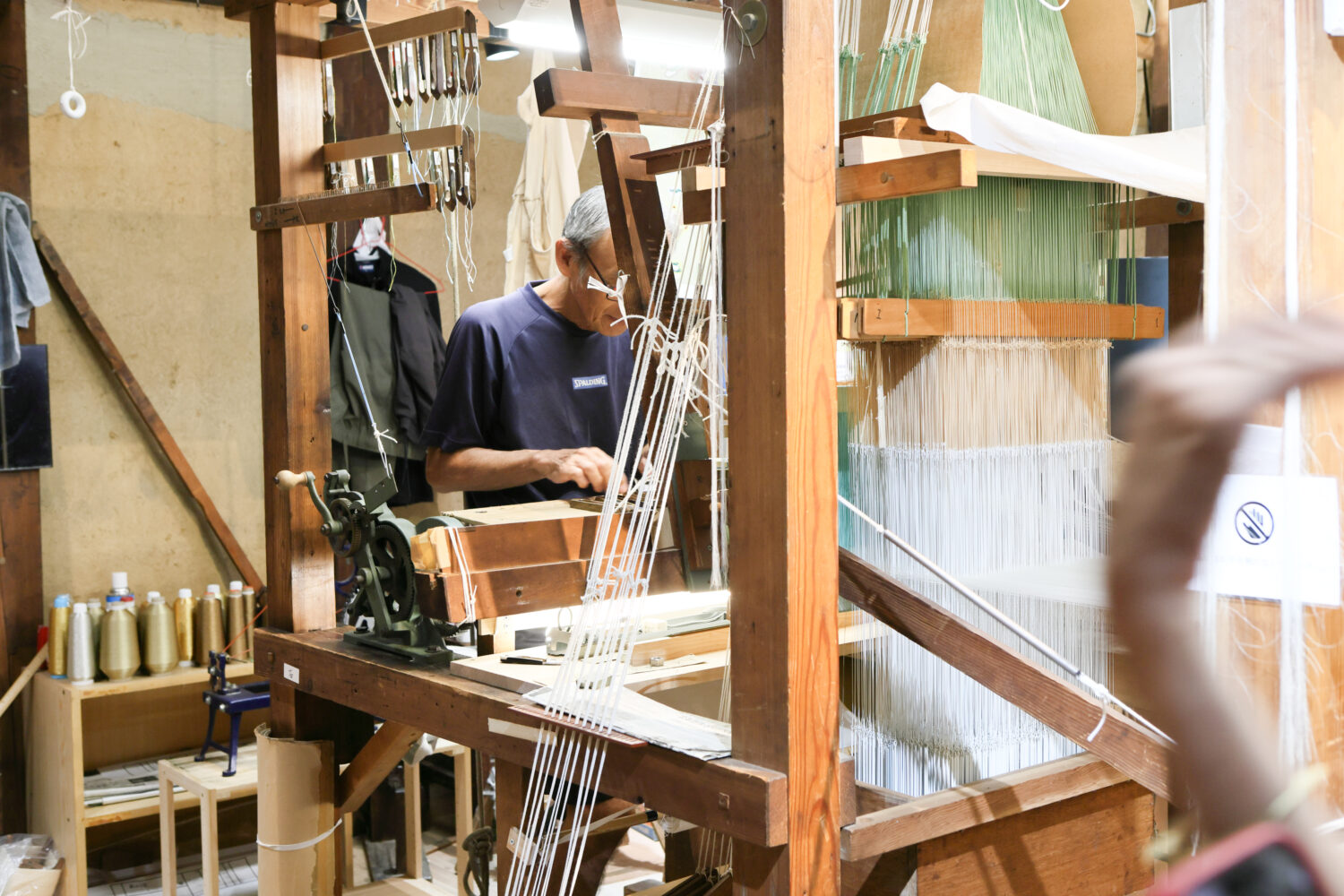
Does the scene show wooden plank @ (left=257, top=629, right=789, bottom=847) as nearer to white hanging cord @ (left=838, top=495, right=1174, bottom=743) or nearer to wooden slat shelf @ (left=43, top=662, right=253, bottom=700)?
white hanging cord @ (left=838, top=495, right=1174, bottom=743)

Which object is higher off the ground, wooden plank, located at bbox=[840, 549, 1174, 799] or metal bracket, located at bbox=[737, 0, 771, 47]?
metal bracket, located at bbox=[737, 0, 771, 47]

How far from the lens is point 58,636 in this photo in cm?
381

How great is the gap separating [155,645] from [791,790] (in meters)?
3.04

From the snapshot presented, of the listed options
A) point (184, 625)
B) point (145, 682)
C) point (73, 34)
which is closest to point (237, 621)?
point (184, 625)

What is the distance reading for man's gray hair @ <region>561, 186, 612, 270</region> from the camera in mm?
2693

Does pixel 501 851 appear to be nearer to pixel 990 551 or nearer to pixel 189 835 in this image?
pixel 990 551

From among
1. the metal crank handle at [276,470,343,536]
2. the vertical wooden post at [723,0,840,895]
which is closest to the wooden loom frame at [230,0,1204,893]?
the vertical wooden post at [723,0,840,895]

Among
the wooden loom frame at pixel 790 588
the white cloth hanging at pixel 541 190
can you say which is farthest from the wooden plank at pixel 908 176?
the white cloth hanging at pixel 541 190

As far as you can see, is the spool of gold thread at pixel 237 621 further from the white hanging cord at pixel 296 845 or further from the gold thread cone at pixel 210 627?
the white hanging cord at pixel 296 845

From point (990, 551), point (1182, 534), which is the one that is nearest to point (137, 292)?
point (990, 551)

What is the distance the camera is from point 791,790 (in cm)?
144

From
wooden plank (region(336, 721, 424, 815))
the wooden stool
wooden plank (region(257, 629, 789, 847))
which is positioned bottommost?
the wooden stool

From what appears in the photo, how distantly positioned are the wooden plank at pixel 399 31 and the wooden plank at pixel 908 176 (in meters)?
1.00

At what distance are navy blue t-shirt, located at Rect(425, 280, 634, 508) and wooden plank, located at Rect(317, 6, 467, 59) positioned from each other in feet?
2.38
